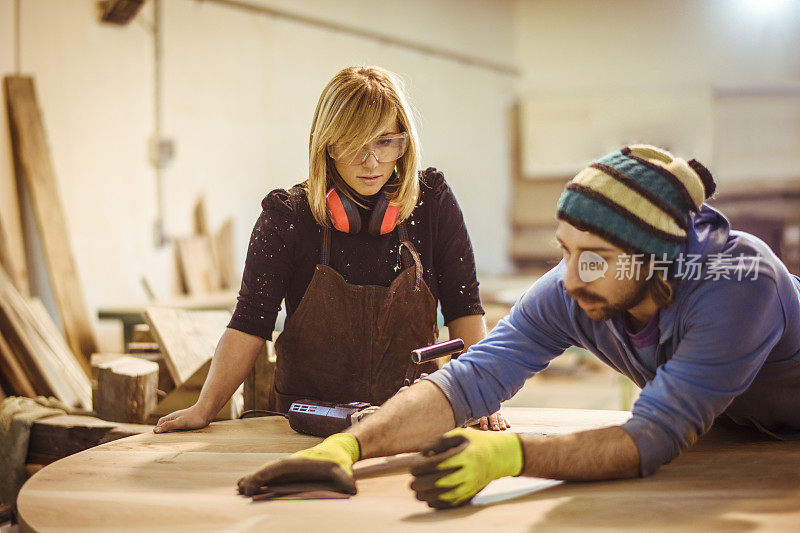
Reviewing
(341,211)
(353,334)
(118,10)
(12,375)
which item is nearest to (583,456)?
(353,334)

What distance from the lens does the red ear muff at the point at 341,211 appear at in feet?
7.95

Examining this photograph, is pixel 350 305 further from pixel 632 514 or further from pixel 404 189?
pixel 632 514

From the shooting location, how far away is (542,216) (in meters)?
10.9

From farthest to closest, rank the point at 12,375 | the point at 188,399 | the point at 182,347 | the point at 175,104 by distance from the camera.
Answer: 1. the point at 175,104
2. the point at 12,375
3. the point at 182,347
4. the point at 188,399

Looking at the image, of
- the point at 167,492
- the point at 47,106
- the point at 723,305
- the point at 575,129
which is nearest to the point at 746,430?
the point at 723,305

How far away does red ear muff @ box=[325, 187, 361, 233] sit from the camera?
2422 mm

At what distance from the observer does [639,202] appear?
1.73 m

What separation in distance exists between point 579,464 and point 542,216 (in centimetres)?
934

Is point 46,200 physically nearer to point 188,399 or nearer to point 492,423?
point 188,399

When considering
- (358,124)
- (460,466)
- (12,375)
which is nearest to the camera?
(460,466)

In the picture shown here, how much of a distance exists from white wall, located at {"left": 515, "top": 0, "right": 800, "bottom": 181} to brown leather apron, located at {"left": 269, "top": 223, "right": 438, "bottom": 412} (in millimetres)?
8404

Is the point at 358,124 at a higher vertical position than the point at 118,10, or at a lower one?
lower

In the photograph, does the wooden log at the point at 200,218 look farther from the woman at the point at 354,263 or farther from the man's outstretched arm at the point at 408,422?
the man's outstretched arm at the point at 408,422

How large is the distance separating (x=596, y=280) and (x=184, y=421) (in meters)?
1.20
